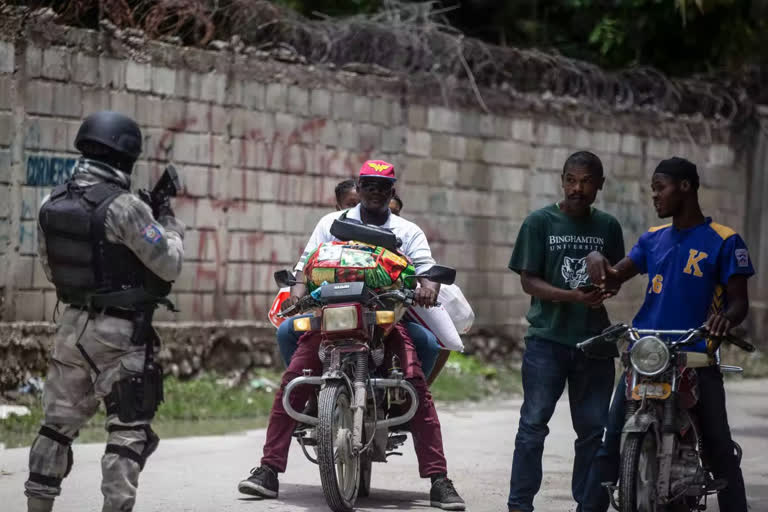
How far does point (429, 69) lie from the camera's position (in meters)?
12.6

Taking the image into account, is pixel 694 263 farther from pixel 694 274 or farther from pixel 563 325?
Answer: pixel 563 325

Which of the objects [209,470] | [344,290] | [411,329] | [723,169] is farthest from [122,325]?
[723,169]


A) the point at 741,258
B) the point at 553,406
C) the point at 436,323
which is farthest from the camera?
the point at 436,323

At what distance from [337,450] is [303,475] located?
1.52 m

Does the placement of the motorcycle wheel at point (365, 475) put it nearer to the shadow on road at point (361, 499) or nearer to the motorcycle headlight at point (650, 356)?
the shadow on road at point (361, 499)

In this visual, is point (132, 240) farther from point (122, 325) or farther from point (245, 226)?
point (245, 226)

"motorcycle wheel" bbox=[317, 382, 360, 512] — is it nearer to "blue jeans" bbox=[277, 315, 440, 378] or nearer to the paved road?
the paved road

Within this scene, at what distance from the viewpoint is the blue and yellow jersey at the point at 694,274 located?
570 cm

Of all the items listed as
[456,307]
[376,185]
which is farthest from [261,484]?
[376,185]

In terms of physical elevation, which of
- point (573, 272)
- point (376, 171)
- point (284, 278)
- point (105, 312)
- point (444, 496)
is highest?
point (376, 171)

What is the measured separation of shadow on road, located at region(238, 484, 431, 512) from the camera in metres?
6.54

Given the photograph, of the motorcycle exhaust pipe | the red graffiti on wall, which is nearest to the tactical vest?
the motorcycle exhaust pipe

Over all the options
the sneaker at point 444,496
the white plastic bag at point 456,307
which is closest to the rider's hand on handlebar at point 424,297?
the white plastic bag at point 456,307

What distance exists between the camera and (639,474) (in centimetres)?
543
